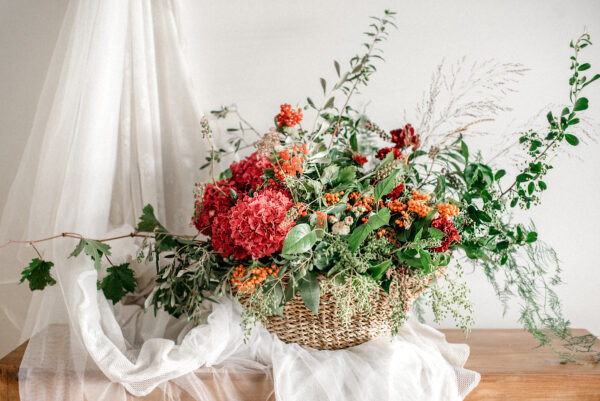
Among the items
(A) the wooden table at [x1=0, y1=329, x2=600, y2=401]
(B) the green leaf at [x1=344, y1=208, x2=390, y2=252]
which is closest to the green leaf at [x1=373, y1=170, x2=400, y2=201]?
(B) the green leaf at [x1=344, y1=208, x2=390, y2=252]

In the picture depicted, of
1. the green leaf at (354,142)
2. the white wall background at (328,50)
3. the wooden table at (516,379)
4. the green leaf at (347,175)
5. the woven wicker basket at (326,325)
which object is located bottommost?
the wooden table at (516,379)

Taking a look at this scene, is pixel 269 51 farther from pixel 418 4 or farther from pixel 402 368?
pixel 402 368

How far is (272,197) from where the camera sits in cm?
75

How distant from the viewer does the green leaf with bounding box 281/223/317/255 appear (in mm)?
682

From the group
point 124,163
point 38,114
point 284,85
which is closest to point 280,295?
point 124,163

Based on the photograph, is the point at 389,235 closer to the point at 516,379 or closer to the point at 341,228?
the point at 341,228

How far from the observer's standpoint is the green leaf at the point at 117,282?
919 mm

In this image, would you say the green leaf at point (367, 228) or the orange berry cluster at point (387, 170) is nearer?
the green leaf at point (367, 228)

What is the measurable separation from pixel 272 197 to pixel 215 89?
0.63m

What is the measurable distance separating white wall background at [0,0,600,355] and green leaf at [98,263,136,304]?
0.55m

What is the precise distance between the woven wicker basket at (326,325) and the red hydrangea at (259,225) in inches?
7.1

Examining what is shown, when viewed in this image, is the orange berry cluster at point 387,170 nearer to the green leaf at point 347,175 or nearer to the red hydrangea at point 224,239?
the green leaf at point 347,175

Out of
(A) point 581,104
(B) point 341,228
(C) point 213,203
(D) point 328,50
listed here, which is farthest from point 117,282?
(A) point 581,104

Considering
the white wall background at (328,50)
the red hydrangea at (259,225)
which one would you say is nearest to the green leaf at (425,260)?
the red hydrangea at (259,225)
